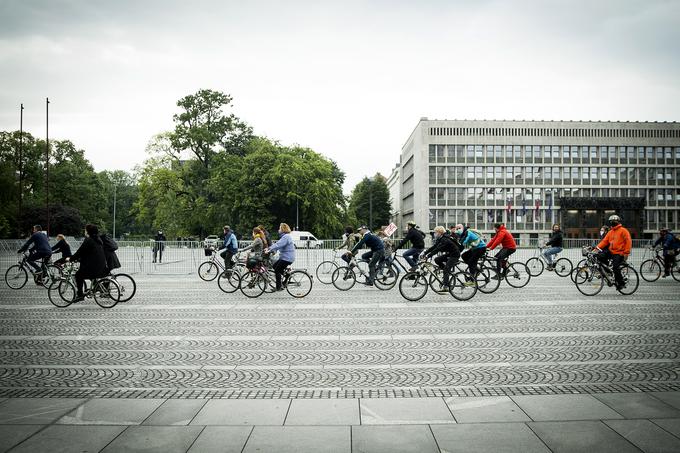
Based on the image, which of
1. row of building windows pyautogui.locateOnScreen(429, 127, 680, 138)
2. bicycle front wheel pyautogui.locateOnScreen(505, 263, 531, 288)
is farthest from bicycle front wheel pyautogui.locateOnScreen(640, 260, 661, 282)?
row of building windows pyautogui.locateOnScreen(429, 127, 680, 138)

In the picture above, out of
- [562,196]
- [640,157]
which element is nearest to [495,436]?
[562,196]

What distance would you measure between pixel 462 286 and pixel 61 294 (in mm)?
9639

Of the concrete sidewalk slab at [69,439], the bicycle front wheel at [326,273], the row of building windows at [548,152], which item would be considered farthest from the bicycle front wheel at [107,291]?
the row of building windows at [548,152]

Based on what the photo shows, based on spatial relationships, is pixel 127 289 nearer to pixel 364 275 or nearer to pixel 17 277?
pixel 17 277

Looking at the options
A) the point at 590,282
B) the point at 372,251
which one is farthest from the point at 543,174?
the point at 372,251

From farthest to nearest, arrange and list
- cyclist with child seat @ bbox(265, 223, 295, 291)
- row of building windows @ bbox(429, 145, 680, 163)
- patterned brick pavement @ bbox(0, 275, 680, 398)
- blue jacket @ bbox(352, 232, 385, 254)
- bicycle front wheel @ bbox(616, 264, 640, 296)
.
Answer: row of building windows @ bbox(429, 145, 680, 163) < blue jacket @ bbox(352, 232, 385, 254) < bicycle front wheel @ bbox(616, 264, 640, 296) < cyclist with child seat @ bbox(265, 223, 295, 291) < patterned brick pavement @ bbox(0, 275, 680, 398)

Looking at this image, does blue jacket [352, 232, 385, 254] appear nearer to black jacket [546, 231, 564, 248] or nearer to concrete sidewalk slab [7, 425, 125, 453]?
black jacket [546, 231, 564, 248]

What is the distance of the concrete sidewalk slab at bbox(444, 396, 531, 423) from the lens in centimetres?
481

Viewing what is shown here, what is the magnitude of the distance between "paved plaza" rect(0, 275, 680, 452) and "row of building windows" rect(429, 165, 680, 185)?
245 feet

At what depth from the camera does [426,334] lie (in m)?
9.12

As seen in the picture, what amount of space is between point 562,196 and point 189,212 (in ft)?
182

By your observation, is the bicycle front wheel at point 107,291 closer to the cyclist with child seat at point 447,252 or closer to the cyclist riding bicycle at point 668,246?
the cyclist with child seat at point 447,252

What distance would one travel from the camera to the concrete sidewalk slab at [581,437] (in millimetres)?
4109

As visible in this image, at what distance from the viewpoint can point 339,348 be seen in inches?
316
